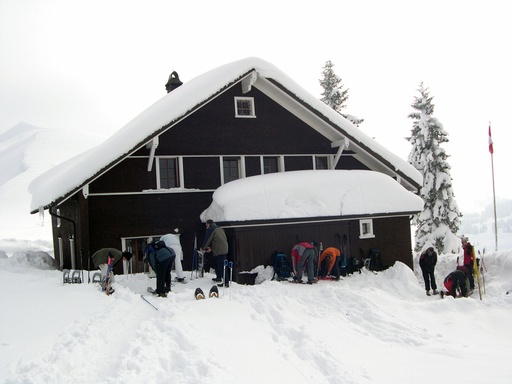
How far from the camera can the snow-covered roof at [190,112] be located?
45.8 ft

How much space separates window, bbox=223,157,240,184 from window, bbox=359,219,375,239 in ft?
14.9

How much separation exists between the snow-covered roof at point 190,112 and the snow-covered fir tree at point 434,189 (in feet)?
34.3

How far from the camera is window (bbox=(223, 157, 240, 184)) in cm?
1683

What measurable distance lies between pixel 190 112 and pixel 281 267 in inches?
216

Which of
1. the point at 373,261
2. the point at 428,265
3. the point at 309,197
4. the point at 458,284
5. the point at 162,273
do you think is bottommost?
the point at 458,284

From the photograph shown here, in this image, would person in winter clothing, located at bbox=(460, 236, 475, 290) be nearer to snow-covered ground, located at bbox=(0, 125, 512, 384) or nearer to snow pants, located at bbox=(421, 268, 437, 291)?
snow-covered ground, located at bbox=(0, 125, 512, 384)

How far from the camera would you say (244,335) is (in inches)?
307

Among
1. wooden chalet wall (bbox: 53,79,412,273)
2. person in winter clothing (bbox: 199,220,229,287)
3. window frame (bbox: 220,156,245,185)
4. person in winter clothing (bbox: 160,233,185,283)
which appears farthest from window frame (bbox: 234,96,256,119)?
person in winter clothing (bbox: 160,233,185,283)

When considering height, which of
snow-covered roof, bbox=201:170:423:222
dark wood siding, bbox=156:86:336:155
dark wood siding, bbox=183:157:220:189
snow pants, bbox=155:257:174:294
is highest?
dark wood siding, bbox=156:86:336:155

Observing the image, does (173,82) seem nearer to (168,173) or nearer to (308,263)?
(168,173)

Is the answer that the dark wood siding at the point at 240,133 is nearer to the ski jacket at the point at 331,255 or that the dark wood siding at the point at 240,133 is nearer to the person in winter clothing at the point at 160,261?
the ski jacket at the point at 331,255

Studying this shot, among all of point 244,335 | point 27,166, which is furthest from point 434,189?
point 27,166

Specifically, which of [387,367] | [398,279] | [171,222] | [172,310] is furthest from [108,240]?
[387,367]

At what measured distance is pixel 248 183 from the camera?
15141 mm
